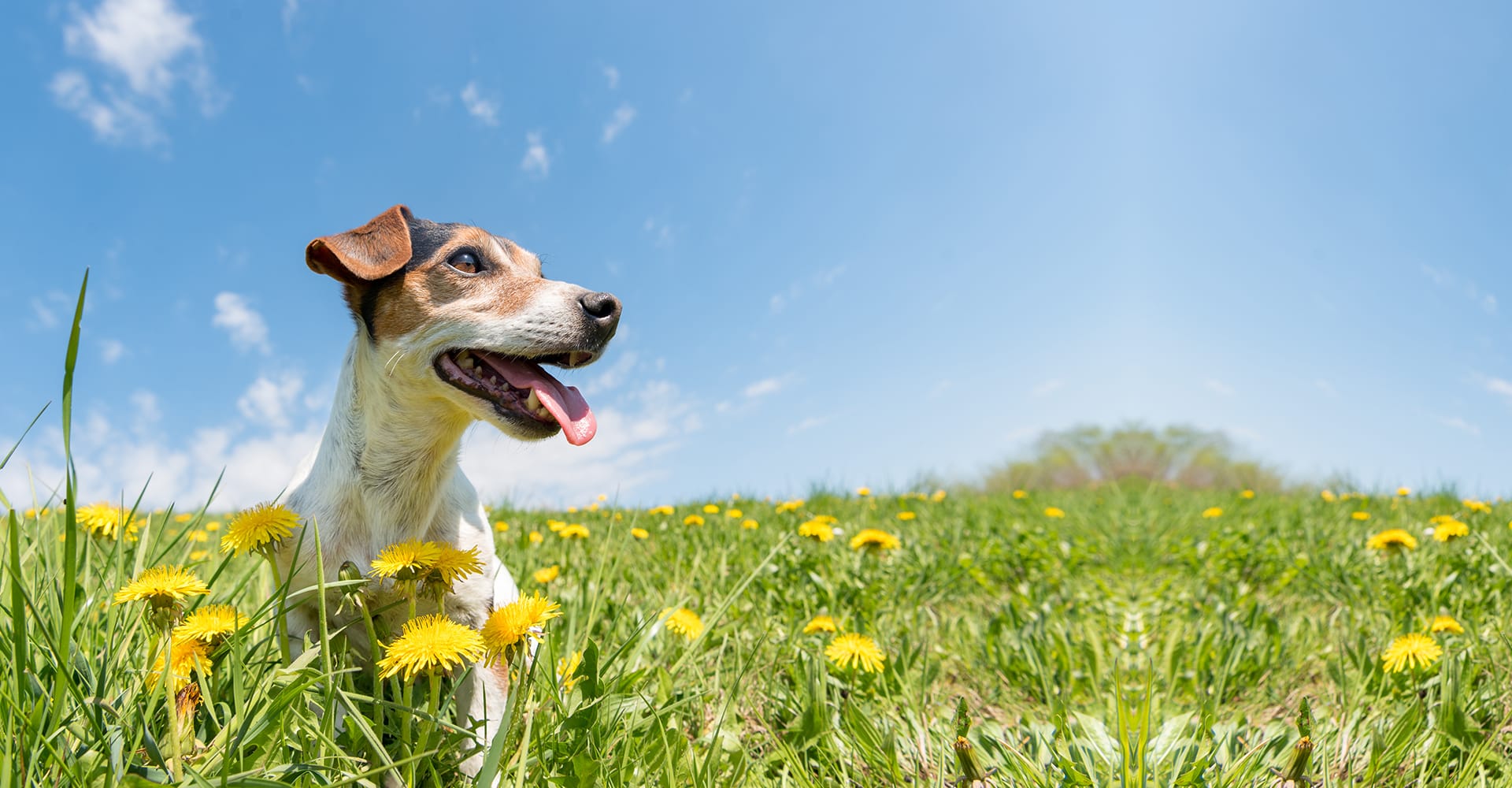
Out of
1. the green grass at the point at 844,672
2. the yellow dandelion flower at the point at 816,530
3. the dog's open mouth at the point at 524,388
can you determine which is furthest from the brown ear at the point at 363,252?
the yellow dandelion flower at the point at 816,530

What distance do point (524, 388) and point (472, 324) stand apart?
0.87 ft

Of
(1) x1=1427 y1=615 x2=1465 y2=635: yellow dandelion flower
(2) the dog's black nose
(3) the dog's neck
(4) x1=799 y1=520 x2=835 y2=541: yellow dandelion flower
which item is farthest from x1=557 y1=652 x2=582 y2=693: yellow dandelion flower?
(1) x1=1427 y1=615 x2=1465 y2=635: yellow dandelion flower

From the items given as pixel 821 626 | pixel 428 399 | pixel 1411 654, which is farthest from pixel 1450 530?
pixel 428 399

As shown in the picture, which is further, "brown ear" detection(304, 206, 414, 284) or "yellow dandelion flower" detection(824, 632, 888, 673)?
"brown ear" detection(304, 206, 414, 284)

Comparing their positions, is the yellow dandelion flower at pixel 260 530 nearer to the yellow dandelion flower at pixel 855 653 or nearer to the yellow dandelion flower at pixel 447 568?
the yellow dandelion flower at pixel 447 568

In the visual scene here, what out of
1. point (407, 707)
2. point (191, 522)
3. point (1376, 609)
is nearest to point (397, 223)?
point (191, 522)

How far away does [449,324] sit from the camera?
9.29 feet

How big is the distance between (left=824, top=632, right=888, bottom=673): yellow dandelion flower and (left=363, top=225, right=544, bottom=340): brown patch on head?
1.51m

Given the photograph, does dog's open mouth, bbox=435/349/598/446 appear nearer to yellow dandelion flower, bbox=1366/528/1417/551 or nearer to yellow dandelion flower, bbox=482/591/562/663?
yellow dandelion flower, bbox=482/591/562/663

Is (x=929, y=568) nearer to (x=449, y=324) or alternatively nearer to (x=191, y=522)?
(x=449, y=324)

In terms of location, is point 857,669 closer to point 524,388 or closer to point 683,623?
point 683,623

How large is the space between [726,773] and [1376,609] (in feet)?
11.7

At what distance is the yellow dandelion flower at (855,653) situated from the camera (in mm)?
2732

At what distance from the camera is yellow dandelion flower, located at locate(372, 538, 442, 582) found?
5.53 ft
